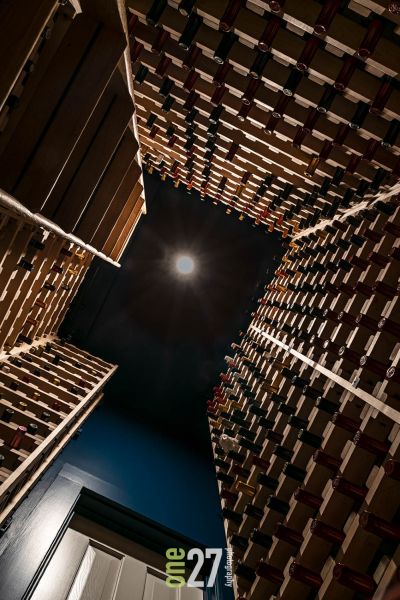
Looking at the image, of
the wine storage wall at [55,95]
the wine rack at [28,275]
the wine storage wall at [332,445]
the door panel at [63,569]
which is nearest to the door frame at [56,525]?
the door panel at [63,569]

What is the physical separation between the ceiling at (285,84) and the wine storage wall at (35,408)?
312cm

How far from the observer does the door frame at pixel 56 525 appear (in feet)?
13.7

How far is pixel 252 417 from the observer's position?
6.87 meters

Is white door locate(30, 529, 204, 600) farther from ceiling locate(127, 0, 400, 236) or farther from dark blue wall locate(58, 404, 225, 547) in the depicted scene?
ceiling locate(127, 0, 400, 236)

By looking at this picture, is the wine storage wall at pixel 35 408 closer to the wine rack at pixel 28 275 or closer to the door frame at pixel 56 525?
the wine rack at pixel 28 275

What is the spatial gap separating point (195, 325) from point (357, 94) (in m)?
7.68

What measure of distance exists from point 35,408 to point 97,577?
163 cm

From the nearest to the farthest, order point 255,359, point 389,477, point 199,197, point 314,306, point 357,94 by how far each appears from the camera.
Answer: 1. point 389,477
2. point 357,94
3. point 314,306
4. point 255,359
5. point 199,197

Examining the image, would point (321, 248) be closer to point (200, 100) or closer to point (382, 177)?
point (382, 177)

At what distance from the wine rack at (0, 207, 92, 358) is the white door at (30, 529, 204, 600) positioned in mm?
2287

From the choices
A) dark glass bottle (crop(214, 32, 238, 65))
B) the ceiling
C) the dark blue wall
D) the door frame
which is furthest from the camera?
the dark blue wall

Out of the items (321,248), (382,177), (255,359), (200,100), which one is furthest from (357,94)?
(255,359)

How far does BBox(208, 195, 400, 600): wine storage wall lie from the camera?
3.21m

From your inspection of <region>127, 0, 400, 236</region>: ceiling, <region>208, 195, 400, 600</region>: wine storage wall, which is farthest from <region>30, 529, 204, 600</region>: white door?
<region>127, 0, 400, 236</region>: ceiling
